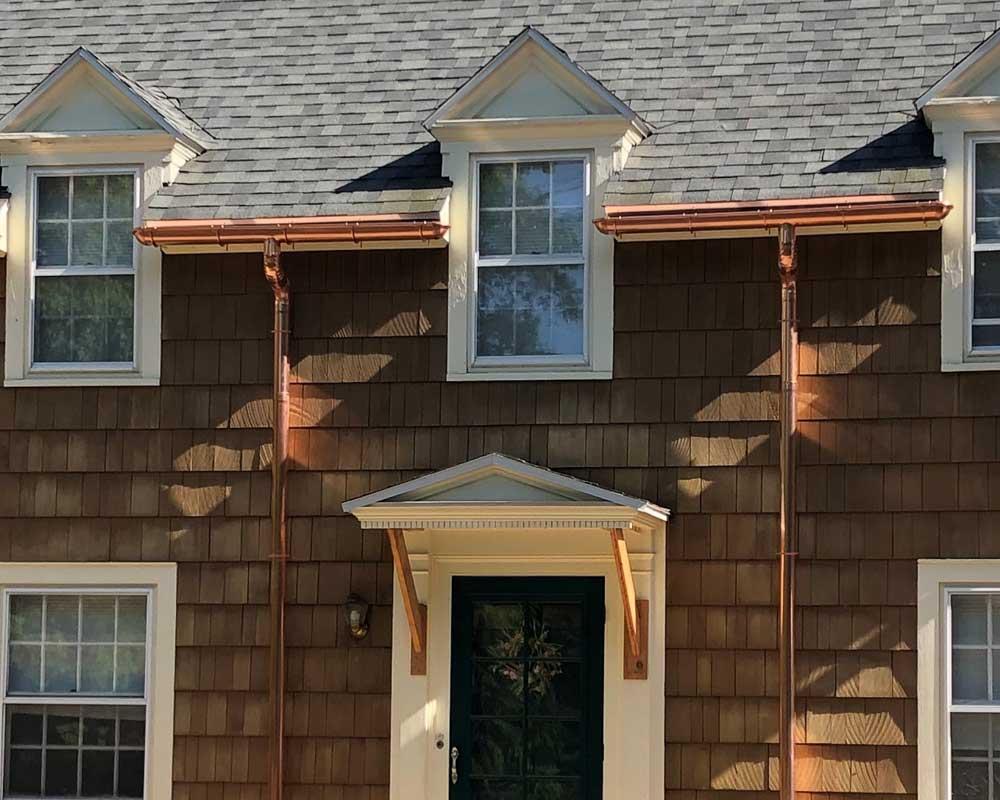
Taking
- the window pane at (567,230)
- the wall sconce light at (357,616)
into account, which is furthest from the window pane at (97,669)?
the window pane at (567,230)

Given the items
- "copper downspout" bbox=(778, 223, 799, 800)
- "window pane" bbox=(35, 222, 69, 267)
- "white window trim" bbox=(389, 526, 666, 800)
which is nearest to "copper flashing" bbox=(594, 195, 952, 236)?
"copper downspout" bbox=(778, 223, 799, 800)

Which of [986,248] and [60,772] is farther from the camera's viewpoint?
[60,772]

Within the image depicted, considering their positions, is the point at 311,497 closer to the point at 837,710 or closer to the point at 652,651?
the point at 652,651

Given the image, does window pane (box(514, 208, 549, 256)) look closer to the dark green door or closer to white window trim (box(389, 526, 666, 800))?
white window trim (box(389, 526, 666, 800))

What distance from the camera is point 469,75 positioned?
12.6 metres

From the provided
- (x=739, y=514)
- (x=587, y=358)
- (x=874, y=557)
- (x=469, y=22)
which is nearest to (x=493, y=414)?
(x=587, y=358)

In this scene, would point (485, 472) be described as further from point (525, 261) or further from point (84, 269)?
point (84, 269)

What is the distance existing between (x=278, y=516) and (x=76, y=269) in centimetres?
215

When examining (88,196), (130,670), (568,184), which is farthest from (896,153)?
(130,670)

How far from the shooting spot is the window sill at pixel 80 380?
460 inches

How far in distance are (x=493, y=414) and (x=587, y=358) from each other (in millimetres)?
679

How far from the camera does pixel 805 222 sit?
10.8 m

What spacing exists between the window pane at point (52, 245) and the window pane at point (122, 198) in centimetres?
33

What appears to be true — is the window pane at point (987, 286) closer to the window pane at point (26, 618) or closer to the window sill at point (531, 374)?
the window sill at point (531, 374)
